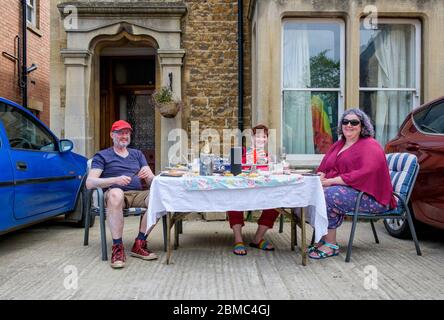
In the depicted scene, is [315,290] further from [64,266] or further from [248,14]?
[248,14]

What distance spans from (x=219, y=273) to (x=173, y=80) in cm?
455

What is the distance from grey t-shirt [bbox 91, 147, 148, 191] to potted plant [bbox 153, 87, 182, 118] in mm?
2796

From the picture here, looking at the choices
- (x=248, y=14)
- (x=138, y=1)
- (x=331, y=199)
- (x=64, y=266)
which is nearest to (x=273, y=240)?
(x=331, y=199)

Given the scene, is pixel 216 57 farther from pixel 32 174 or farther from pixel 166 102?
pixel 32 174

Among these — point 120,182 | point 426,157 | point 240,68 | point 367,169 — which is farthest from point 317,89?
point 120,182

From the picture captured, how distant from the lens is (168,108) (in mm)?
7473

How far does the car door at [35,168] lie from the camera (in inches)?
184

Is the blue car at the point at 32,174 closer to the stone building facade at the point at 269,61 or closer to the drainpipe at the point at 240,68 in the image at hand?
the stone building facade at the point at 269,61

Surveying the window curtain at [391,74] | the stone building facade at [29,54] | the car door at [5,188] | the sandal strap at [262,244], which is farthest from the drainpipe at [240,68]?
the stone building facade at [29,54]

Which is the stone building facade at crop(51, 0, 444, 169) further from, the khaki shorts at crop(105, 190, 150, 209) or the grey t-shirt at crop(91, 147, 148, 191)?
the khaki shorts at crop(105, 190, 150, 209)

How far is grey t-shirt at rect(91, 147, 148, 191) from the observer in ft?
14.9

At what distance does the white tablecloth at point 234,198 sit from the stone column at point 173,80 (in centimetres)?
369

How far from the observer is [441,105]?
5.12m

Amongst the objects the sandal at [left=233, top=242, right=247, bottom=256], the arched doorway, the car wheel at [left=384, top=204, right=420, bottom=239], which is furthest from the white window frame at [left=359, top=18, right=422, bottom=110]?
the arched doorway
